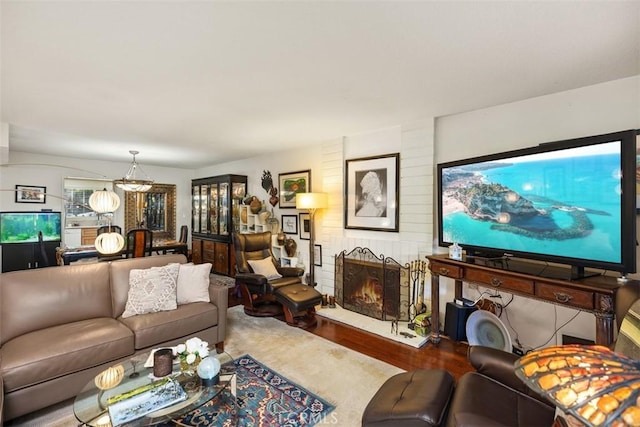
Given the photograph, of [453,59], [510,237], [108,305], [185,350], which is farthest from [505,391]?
[108,305]

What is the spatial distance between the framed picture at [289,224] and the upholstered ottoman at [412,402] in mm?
3514

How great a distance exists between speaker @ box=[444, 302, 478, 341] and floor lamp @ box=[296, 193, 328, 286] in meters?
2.08

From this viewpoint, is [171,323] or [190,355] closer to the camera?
[190,355]

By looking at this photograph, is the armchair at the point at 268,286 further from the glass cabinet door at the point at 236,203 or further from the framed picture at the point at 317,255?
the glass cabinet door at the point at 236,203

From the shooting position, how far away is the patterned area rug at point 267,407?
1.92 metres

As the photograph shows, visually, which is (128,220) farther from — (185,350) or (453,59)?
(453,59)

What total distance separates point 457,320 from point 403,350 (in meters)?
0.62

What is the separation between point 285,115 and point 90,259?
396 centimetres

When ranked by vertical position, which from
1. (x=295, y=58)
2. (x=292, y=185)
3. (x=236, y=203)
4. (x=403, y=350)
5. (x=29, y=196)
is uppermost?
(x=295, y=58)

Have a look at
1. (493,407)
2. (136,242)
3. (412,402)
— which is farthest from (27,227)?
(493,407)

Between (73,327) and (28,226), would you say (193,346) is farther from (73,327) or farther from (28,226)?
(28,226)

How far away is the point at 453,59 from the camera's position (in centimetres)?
202

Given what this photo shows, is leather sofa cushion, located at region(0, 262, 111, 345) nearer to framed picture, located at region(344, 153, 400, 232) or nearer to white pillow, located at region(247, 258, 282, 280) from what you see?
white pillow, located at region(247, 258, 282, 280)

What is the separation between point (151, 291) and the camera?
2732mm
